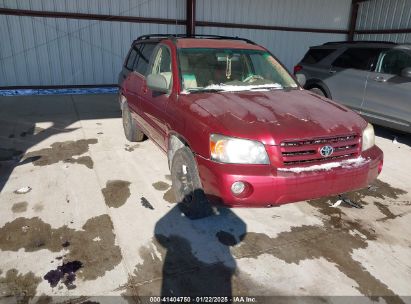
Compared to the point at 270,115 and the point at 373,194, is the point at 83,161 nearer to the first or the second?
the point at 270,115

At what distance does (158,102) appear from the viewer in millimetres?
3936

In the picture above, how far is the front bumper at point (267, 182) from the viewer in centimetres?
273

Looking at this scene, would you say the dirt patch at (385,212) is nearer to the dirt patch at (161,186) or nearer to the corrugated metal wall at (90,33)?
the dirt patch at (161,186)

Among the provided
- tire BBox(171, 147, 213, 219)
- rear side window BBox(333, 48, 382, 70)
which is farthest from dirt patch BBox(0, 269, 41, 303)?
rear side window BBox(333, 48, 382, 70)

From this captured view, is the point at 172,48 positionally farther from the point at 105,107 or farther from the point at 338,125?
the point at 105,107

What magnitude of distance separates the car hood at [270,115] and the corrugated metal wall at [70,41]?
8448 mm

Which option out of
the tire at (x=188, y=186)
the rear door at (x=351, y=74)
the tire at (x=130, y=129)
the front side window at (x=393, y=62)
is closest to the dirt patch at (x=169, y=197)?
the tire at (x=188, y=186)

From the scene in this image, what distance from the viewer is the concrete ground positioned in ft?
8.41

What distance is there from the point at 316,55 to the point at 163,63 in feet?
15.8

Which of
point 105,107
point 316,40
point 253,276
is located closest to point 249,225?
point 253,276

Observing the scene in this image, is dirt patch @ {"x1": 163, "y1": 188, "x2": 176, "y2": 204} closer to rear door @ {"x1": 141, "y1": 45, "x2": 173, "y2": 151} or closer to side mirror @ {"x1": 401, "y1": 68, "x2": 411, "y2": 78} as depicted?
rear door @ {"x1": 141, "y1": 45, "x2": 173, "y2": 151}

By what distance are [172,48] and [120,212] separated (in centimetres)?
198

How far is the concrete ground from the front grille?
2.69 feet

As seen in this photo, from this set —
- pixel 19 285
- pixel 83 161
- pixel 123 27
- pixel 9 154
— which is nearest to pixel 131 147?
pixel 83 161
